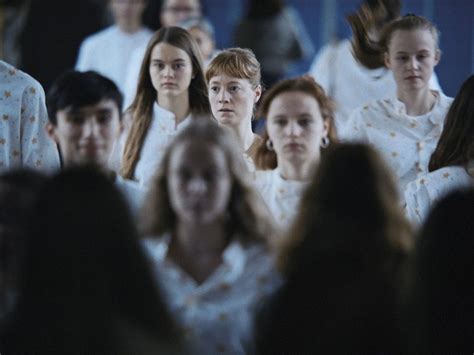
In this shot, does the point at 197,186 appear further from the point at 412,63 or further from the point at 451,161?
the point at 412,63

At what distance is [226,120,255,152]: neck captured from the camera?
5598 mm

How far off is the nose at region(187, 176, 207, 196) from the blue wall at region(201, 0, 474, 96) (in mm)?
4282

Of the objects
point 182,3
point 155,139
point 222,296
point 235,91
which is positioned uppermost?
point 182,3

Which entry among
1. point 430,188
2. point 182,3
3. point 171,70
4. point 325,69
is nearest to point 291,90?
point 430,188

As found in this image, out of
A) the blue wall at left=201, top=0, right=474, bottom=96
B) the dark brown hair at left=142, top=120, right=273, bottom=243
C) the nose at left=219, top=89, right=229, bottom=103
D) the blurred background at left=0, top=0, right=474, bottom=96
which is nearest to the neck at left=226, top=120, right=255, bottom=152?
the nose at left=219, top=89, right=229, bottom=103

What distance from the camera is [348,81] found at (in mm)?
7164

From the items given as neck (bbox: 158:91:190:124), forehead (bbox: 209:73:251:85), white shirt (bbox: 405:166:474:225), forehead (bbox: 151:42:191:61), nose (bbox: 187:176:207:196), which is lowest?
white shirt (bbox: 405:166:474:225)

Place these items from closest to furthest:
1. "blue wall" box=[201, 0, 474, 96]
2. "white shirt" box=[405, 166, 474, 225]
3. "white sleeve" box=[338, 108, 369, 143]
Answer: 1. "white shirt" box=[405, 166, 474, 225]
2. "white sleeve" box=[338, 108, 369, 143]
3. "blue wall" box=[201, 0, 474, 96]

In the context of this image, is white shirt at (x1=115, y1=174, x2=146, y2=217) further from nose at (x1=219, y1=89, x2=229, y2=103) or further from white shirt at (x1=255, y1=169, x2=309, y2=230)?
nose at (x1=219, y1=89, x2=229, y2=103)

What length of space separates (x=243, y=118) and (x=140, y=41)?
2830 millimetres

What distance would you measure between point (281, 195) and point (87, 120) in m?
0.72

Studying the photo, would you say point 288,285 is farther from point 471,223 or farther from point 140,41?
point 140,41

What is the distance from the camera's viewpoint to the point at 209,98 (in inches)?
229

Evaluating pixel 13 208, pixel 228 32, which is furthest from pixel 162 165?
pixel 228 32
